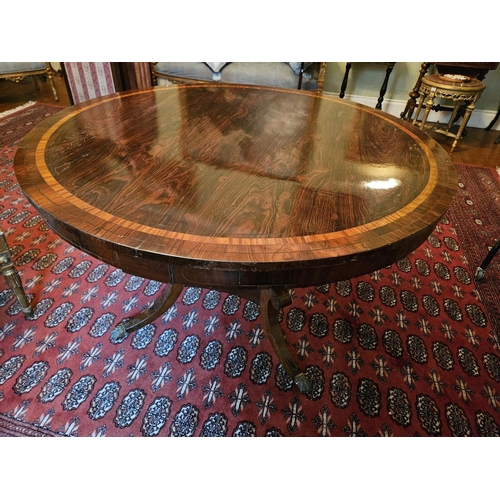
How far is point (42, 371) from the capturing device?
0.94 meters

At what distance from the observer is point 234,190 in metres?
0.68

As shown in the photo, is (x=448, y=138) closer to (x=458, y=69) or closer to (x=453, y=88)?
(x=458, y=69)

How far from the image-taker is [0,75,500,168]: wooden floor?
2254 mm

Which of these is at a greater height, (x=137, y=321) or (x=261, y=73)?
(x=261, y=73)

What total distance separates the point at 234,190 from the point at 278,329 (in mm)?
411

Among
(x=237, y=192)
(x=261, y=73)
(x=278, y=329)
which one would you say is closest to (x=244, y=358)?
(x=278, y=329)

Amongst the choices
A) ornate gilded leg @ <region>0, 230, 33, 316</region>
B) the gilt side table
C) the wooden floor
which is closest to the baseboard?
the wooden floor

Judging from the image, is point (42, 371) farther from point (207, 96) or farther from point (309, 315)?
point (207, 96)

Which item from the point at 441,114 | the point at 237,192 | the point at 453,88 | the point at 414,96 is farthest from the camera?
the point at 441,114

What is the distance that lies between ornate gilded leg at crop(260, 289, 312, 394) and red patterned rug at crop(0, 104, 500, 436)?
0.14 ft

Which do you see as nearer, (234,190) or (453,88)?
(234,190)

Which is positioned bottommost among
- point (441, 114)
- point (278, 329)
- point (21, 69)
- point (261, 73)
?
point (278, 329)

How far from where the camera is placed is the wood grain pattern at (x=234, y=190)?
539 mm

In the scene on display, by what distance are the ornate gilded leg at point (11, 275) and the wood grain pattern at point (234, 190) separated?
334mm
